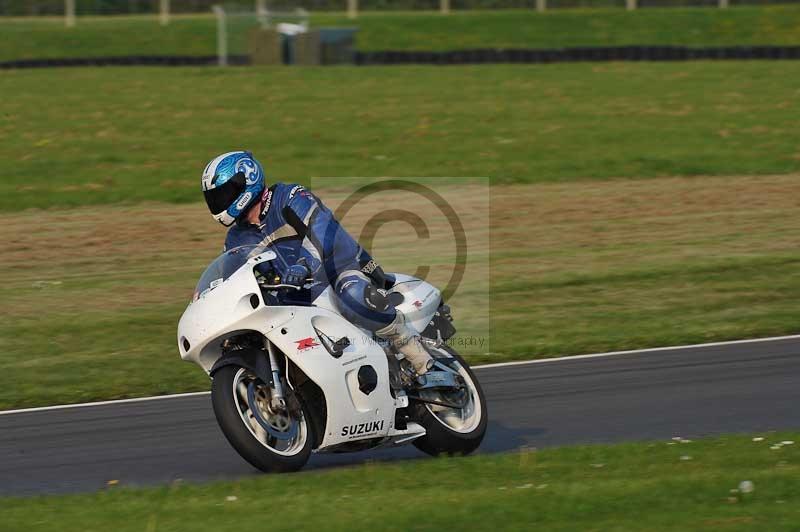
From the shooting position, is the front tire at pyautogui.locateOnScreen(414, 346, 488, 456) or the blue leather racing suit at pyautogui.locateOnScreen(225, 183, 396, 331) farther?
the front tire at pyautogui.locateOnScreen(414, 346, 488, 456)

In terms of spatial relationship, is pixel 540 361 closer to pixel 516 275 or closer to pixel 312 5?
pixel 516 275

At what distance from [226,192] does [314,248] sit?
1.96ft

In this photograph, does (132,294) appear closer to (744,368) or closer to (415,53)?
(744,368)

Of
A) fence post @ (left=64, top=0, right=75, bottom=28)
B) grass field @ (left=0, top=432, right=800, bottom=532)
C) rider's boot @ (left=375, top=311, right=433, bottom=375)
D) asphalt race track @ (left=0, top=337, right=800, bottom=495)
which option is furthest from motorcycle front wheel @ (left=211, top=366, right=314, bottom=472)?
fence post @ (left=64, top=0, right=75, bottom=28)

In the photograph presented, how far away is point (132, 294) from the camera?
46.8ft

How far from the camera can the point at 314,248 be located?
7.58m

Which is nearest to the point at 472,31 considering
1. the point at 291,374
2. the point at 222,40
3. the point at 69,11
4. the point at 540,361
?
the point at 222,40

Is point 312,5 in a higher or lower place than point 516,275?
higher

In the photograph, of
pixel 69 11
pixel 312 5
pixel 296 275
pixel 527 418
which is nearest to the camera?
pixel 296 275

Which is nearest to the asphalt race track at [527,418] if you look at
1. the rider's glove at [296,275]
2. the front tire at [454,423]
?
the front tire at [454,423]

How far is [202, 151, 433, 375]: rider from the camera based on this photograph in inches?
294

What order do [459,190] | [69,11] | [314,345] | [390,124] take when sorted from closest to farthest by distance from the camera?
[314,345] < [459,190] < [390,124] < [69,11]

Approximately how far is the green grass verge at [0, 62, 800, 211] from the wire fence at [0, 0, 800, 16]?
12.3 metres

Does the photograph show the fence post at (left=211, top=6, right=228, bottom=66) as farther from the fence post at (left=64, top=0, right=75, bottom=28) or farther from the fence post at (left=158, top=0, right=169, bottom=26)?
the fence post at (left=64, top=0, right=75, bottom=28)
